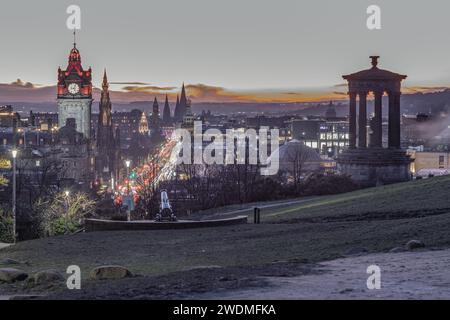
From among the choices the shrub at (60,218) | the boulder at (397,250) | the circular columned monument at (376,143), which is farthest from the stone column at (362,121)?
the boulder at (397,250)

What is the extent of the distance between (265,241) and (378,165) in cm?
3576

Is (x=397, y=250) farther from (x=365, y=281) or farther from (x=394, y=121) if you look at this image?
(x=394, y=121)

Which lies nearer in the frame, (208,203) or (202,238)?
(202,238)

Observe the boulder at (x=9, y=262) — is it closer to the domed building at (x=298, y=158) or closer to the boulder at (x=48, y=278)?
the boulder at (x=48, y=278)

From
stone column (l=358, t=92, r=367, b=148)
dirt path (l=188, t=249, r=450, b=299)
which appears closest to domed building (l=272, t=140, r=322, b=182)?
stone column (l=358, t=92, r=367, b=148)

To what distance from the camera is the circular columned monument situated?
62.9m

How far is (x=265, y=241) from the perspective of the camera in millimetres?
28359

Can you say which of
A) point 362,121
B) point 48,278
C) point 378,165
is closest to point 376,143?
point 362,121

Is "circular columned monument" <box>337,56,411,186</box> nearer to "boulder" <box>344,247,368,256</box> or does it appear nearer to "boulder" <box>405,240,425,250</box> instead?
"boulder" <box>344,247,368,256</box>

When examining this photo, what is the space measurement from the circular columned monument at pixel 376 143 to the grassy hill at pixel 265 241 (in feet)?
76.3
